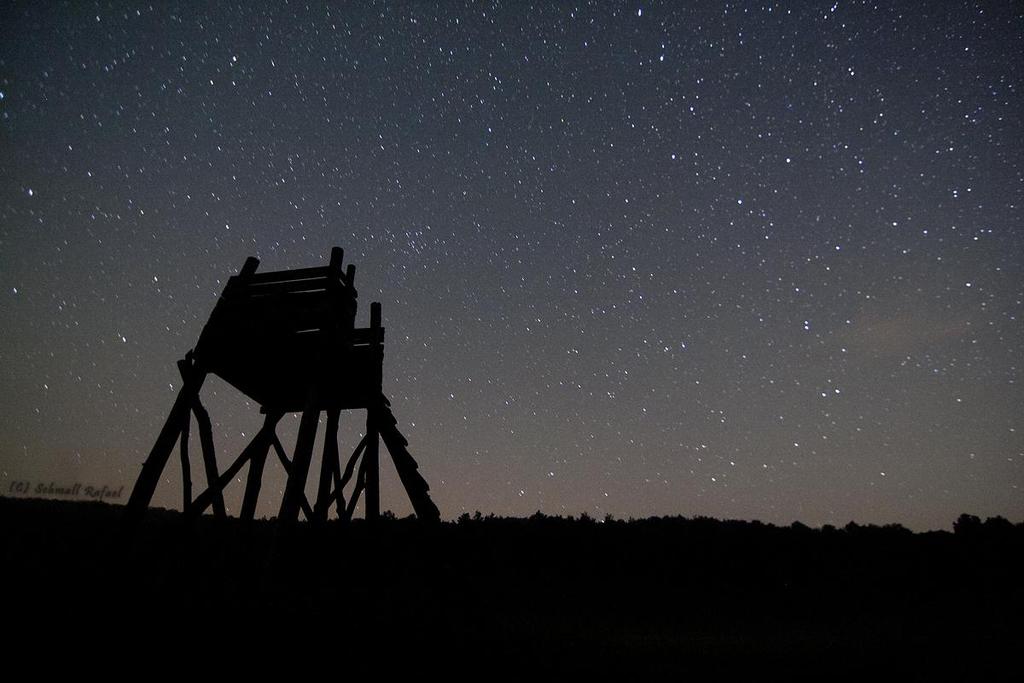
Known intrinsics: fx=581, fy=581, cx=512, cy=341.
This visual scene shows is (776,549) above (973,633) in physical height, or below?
above

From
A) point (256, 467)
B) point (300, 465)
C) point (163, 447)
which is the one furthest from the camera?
point (256, 467)

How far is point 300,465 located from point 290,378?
1951 millimetres

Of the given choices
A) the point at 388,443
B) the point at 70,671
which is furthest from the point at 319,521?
the point at 70,671

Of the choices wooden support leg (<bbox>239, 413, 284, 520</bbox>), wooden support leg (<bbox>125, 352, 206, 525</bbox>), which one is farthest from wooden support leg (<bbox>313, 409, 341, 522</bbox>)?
wooden support leg (<bbox>125, 352, 206, 525</bbox>)

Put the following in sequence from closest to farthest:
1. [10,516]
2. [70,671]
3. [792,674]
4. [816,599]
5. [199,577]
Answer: [70,671]
[792,674]
[199,577]
[816,599]
[10,516]

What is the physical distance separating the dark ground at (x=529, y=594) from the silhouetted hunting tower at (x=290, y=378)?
0.59 metres

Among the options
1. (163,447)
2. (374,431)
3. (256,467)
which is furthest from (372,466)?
(163,447)

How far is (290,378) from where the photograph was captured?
298 inches

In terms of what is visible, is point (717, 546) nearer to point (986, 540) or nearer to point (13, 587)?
point (986, 540)

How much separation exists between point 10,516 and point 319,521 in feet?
65.7

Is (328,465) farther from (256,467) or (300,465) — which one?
(300,465)

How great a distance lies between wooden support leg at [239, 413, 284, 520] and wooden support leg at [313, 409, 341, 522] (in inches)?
28.6

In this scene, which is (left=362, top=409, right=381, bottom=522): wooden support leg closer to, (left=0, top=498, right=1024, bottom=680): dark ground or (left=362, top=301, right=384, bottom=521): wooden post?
(left=362, top=301, right=384, bottom=521): wooden post

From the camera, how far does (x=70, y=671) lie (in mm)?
4348
